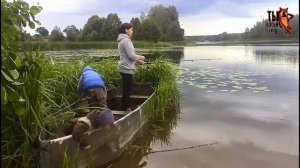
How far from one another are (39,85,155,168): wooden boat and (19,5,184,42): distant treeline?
1586 inches

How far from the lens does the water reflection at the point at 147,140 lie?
4.62 metres

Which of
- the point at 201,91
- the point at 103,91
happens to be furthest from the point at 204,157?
the point at 201,91

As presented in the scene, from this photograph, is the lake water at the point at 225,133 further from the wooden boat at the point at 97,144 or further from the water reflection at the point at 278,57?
the water reflection at the point at 278,57

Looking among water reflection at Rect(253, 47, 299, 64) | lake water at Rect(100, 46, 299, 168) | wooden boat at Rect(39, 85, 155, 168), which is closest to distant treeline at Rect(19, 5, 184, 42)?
water reflection at Rect(253, 47, 299, 64)

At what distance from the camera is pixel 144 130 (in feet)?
19.5

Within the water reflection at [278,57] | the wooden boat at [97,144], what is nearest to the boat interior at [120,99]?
the wooden boat at [97,144]

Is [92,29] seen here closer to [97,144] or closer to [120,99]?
[120,99]

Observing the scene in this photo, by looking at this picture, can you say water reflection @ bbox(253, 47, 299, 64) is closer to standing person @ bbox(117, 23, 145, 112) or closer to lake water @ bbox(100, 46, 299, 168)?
lake water @ bbox(100, 46, 299, 168)

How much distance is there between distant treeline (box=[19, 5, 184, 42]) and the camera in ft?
178

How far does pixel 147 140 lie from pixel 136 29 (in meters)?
52.7

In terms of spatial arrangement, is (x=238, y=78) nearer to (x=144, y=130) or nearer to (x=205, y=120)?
(x=205, y=120)

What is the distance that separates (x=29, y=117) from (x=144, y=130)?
2.81 meters

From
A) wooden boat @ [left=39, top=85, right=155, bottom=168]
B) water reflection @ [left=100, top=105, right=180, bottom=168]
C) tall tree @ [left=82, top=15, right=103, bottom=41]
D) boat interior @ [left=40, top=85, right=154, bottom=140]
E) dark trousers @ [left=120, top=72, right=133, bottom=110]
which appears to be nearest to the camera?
wooden boat @ [left=39, top=85, right=155, bottom=168]

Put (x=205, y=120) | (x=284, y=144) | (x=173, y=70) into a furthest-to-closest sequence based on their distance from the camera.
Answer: (x=173, y=70) → (x=205, y=120) → (x=284, y=144)
